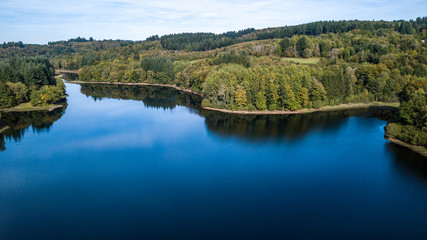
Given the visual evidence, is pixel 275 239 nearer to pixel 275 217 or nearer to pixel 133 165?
pixel 275 217

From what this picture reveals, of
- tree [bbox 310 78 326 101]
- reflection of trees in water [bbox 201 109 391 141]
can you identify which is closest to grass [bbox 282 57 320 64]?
tree [bbox 310 78 326 101]

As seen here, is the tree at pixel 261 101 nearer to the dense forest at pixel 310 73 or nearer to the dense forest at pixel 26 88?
the dense forest at pixel 310 73

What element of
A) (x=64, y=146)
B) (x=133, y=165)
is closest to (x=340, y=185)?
(x=133, y=165)

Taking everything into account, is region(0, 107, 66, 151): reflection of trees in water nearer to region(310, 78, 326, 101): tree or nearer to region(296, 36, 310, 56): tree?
region(310, 78, 326, 101): tree

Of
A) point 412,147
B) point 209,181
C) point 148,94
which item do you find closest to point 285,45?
point 148,94

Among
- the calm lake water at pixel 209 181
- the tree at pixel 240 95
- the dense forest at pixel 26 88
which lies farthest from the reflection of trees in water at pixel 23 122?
Result: the tree at pixel 240 95

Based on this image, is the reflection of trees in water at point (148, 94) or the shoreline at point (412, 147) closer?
the shoreline at point (412, 147)
